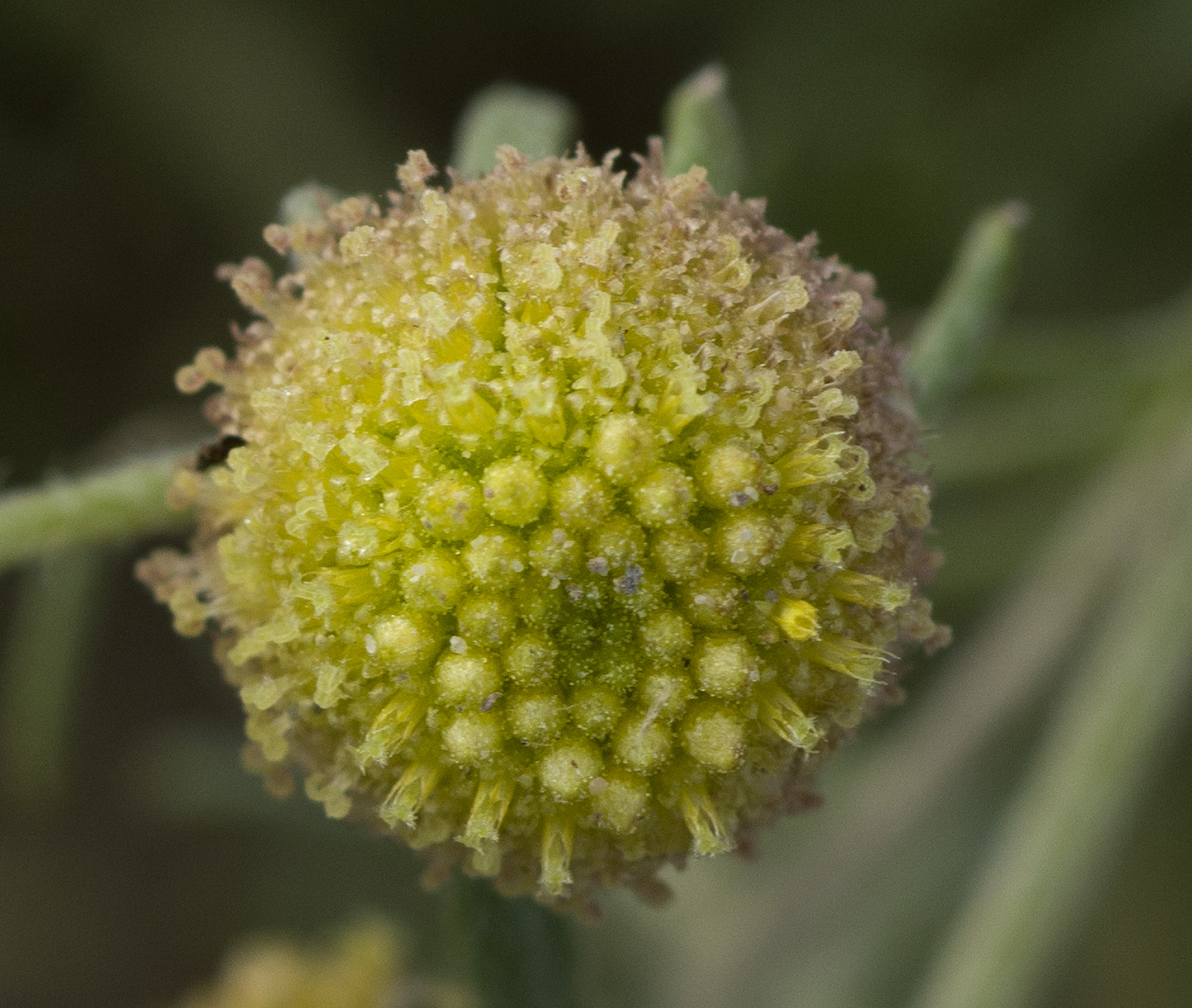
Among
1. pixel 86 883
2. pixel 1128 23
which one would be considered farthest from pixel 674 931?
pixel 1128 23

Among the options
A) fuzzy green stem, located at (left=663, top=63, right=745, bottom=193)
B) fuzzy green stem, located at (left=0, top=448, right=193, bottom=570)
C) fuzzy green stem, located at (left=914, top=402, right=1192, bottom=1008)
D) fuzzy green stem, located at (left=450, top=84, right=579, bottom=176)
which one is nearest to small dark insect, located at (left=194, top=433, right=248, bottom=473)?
fuzzy green stem, located at (left=0, top=448, right=193, bottom=570)

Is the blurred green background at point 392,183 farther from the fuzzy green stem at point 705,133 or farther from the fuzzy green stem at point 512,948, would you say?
the fuzzy green stem at point 705,133

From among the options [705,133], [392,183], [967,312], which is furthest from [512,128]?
[392,183]

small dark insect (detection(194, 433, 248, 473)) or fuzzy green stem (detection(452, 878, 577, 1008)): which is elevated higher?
small dark insect (detection(194, 433, 248, 473))

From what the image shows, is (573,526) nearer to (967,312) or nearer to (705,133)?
(705,133)

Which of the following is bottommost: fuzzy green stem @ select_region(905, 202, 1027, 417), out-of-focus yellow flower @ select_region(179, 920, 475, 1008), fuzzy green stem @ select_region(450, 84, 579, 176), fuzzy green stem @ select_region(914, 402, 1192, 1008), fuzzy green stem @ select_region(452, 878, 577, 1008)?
out-of-focus yellow flower @ select_region(179, 920, 475, 1008)

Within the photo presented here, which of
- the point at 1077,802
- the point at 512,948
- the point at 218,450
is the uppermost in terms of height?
the point at 218,450

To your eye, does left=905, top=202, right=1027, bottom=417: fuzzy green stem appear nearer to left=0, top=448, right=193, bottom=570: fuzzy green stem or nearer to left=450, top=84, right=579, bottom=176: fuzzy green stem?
left=450, top=84, right=579, bottom=176: fuzzy green stem
